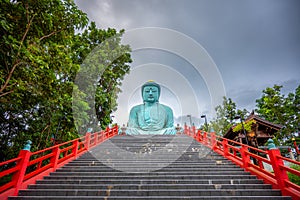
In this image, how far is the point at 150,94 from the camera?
41.6 ft

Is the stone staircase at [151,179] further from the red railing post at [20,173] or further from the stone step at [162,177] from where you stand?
the red railing post at [20,173]

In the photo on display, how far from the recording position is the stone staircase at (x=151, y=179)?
337 cm

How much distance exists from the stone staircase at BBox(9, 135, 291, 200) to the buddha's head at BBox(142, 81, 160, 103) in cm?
681

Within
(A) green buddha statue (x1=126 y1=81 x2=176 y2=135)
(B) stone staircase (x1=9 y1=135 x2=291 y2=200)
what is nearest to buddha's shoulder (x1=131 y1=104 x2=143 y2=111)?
(A) green buddha statue (x1=126 y1=81 x2=176 y2=135)

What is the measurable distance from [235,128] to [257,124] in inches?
56.3

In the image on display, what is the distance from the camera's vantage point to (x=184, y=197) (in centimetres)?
316

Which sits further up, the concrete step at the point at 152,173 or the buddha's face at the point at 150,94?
the buddha's face at the point at 150,94

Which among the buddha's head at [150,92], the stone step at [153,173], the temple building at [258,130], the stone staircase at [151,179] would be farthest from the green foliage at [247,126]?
the stone step at [153,173]

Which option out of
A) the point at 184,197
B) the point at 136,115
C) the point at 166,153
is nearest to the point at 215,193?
the point at 184,197

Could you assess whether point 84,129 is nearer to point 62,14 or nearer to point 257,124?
point 62,14

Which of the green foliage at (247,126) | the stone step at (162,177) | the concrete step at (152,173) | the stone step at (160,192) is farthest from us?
the green foliage at (247,126)

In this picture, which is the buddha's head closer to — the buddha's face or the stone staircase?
the buddha's face

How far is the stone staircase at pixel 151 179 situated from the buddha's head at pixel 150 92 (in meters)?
6.81

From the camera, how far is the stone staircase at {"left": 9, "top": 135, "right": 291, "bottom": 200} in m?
3.37
